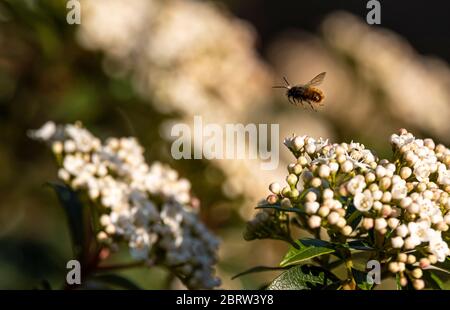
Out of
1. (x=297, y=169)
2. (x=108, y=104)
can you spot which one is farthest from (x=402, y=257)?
(x=108, y=104)

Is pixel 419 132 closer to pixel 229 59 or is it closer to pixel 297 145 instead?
pixel 229 59

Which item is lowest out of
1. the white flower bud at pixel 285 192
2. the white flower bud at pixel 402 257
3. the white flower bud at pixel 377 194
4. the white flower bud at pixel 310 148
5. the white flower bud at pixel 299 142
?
the white flower bud at pixel 402 257

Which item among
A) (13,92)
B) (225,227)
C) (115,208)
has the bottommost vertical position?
(115,208)

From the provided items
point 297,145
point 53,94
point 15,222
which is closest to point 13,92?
point 53,94

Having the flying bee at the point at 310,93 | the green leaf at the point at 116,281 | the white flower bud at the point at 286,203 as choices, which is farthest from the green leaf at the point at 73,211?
the flying bee at the point at 310,93

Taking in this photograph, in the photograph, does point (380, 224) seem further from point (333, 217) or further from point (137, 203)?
point (137, 203)

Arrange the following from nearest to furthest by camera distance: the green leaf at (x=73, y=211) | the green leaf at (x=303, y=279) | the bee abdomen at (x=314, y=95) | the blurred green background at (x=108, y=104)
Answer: the green leaf at (x=303, y=279) < the green leaf at (x=73, y=211) < the bee abdomen at (x=314, y=95) < the blurred green background at (x=108, y=104)

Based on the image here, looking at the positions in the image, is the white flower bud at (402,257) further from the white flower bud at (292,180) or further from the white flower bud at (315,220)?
the white flower bud at (292,180)
